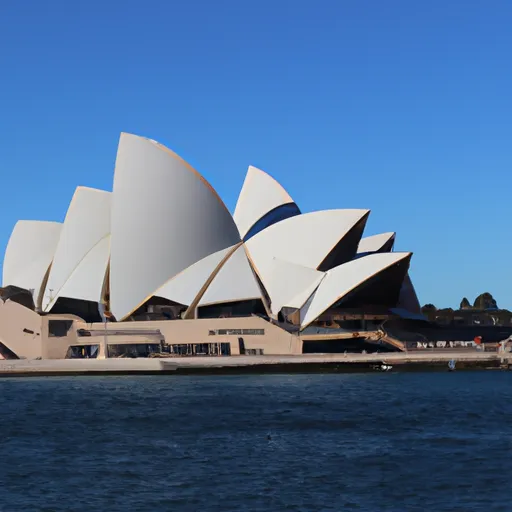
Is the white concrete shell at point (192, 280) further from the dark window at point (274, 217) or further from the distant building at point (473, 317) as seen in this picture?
the distant building at point (473, 317)

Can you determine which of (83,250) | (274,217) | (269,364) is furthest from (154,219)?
(269,364)

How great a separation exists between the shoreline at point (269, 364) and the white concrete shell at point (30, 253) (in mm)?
15927

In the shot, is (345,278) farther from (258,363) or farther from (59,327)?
(59,327)

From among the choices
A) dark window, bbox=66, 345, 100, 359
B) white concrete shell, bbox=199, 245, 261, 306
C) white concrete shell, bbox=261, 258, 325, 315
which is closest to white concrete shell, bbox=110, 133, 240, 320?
white concrete shell, bbox=199, 245, 261, 306

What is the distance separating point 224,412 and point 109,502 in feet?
58.3

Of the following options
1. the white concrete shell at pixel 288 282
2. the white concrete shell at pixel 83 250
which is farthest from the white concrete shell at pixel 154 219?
the white concrete shell at pixel 288 282

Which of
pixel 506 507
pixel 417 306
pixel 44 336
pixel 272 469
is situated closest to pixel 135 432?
pixel 272 469

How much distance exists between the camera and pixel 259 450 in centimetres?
2948

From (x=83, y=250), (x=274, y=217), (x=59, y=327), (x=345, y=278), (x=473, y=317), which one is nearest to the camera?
(x=345, y=278)

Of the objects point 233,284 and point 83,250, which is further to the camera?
point 83,250

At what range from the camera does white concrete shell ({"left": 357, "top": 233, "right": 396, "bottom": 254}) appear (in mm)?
83250

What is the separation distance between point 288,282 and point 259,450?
46564mm

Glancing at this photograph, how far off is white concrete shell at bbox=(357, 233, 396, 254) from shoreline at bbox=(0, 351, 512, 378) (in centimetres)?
1555

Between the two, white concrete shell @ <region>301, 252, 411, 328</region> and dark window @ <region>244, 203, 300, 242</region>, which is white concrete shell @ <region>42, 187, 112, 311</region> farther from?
white concrete shell @ <region>301, 252, 411, 328</region>
